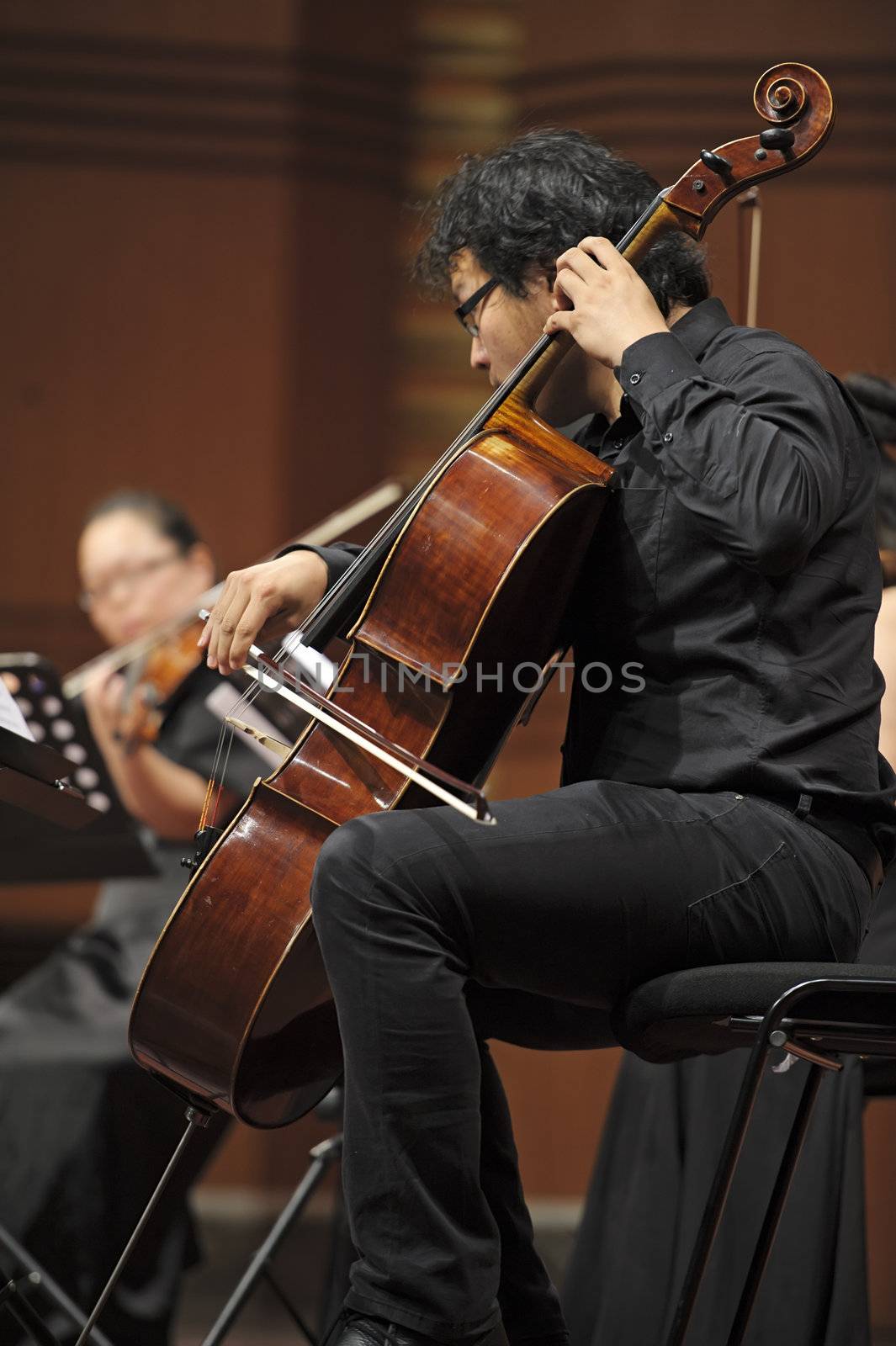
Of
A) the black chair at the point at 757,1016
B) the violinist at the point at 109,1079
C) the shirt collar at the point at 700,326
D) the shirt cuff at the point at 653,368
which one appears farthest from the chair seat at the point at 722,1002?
the violinist at the point at 109,1079

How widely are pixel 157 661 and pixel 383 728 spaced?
171 cm

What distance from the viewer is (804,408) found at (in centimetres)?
126

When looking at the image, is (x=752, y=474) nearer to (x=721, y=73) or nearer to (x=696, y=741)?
(x=696, y=741)

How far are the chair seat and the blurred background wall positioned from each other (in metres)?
2.09

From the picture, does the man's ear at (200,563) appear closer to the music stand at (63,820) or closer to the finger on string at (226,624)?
the music stand at (63,820)

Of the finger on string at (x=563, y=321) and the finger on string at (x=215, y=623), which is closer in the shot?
the finger on string at (x=563, y=321)

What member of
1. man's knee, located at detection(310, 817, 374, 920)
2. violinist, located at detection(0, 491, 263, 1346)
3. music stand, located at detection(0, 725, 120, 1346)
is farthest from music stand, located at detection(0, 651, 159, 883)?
man's knee, located at detection(310, 817, 374, 920)

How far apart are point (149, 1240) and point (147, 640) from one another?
1169 millimetres

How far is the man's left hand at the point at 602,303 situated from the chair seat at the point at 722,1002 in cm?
52

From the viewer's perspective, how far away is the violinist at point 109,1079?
7.98ft

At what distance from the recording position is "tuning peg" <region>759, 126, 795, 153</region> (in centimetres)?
136

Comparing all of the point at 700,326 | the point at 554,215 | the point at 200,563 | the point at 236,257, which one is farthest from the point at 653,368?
the point at 236,257

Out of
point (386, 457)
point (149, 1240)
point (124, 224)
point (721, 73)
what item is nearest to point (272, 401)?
point (386, 457)

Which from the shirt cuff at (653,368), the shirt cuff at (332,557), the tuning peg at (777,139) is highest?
the tuning peg at (777,139)
